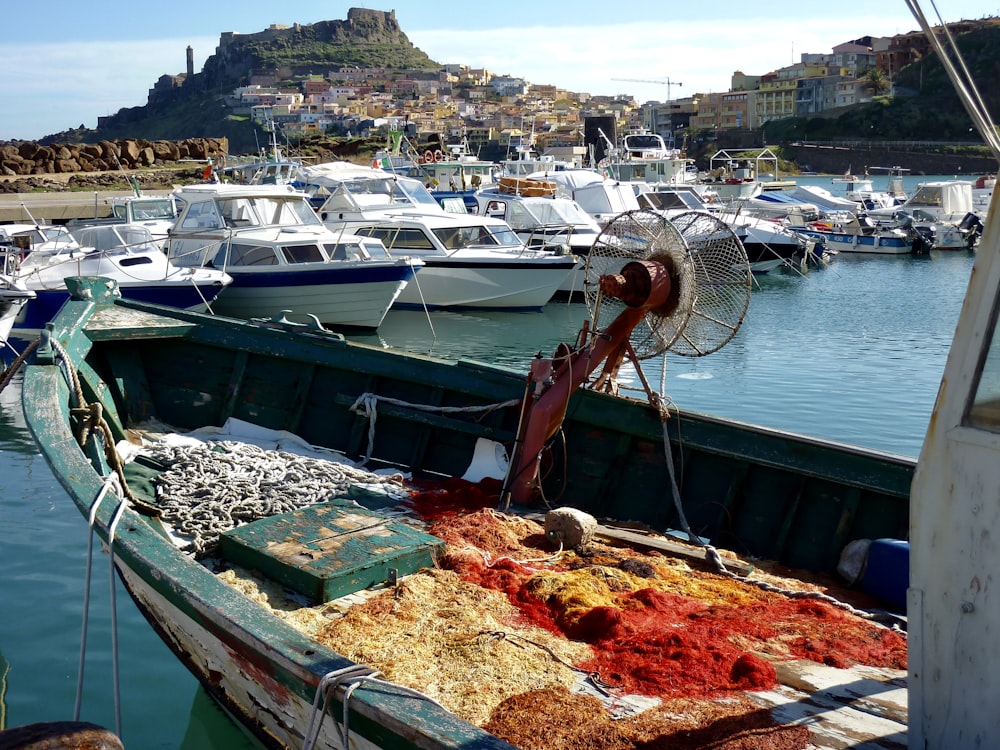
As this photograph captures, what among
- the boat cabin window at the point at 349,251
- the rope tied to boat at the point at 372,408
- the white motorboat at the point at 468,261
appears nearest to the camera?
the rope tied to boat at the point at 372,408

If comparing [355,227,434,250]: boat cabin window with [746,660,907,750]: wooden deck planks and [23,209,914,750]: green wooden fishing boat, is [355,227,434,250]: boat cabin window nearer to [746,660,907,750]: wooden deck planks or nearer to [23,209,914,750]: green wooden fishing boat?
[23,209,914,750]: green wooden fishing boat

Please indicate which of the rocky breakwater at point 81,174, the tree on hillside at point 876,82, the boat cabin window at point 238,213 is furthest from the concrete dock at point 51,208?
the tree on hillside at point 876,82

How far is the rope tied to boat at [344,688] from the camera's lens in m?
3.57

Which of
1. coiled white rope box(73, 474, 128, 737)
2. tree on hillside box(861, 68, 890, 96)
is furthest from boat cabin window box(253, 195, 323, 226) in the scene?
tree on hillside box(861, 68, 890, 96)

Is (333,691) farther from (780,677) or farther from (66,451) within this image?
(66,451)

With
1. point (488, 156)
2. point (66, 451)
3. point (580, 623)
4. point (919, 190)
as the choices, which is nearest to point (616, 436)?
point (580, 623)

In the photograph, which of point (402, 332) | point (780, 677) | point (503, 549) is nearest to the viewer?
point (780, 677)

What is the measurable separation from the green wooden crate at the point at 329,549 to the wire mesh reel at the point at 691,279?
2.12 metres

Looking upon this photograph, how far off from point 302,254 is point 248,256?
106 cm

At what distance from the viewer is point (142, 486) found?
6965 mm

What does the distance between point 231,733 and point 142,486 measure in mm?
1875

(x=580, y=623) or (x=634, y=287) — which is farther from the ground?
(x=634, y=287)

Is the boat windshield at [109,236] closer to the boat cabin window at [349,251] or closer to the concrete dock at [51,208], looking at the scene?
the boat cabin window at [349,251]

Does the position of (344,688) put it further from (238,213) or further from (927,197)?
(927,197)
